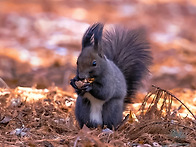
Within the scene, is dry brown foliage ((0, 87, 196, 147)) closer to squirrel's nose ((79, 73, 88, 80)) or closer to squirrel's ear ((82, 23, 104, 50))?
squirrel's nose ((79, 73, 88, 80))

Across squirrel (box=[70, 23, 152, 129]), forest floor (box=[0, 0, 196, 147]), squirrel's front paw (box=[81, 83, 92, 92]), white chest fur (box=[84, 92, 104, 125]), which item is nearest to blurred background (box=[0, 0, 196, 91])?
forest floor (box=[0, 0, 196, 147])

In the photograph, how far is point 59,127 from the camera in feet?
8.75

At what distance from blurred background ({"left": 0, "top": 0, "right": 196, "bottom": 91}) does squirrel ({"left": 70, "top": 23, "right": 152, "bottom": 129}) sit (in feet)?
2.60

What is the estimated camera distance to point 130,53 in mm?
3275

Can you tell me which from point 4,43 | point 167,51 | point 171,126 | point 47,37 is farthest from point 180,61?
point 171,126

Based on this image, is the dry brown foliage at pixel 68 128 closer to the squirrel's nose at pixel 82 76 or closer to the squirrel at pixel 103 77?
the squirrel at pixel 103 77

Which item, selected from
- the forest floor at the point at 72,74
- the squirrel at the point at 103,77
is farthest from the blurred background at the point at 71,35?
the squirrel at the point at 103,77

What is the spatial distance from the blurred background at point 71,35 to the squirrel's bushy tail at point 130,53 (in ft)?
2.13

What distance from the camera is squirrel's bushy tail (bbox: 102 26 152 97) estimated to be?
325 centimetres

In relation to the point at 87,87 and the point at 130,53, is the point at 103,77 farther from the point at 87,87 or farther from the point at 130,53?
the point at 130,53

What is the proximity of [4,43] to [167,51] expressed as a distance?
3234 mm

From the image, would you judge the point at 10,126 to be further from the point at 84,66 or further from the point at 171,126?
the point at 171,126

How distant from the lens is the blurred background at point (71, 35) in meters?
5.57

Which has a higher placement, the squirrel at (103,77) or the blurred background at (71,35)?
the blurred background at (71,35)
